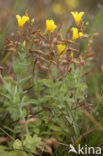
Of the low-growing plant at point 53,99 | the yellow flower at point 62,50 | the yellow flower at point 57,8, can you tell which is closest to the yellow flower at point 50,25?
the low-growing plant at point 53,99

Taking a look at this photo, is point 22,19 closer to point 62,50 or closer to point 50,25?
point 50,25

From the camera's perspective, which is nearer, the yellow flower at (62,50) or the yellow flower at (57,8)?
the yellow flower at (62,50)

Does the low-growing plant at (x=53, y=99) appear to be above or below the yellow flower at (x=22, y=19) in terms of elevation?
below


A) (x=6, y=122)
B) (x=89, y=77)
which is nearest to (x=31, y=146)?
(x=6, y=122)

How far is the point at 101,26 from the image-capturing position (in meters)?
3.30

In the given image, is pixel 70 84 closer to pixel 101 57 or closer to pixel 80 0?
pixel 101 57

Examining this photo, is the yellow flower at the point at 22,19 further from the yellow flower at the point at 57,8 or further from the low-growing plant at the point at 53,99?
the yellow flower at the point at 57,8

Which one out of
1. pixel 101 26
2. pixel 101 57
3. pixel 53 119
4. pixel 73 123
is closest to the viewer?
pixel 73 123

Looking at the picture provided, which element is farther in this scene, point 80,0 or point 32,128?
point 80,0

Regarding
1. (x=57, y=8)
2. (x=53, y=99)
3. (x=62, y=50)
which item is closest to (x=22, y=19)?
(x=62, y=50)

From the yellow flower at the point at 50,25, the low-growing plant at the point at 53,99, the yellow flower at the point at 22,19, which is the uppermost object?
the yellow flower at the point at 22,19

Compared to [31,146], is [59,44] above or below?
above

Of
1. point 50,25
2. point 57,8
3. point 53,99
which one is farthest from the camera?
point 57,8

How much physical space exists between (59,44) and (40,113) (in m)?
0.58
